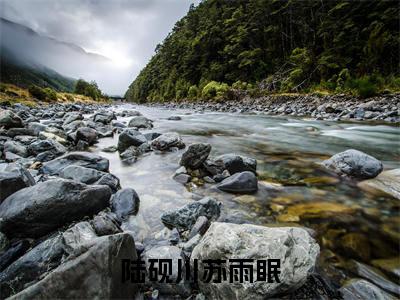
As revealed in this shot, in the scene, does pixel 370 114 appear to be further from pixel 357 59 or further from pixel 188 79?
pixel 188 79

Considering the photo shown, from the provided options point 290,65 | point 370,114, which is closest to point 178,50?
point 290,65

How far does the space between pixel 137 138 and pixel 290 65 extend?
27.5 meters

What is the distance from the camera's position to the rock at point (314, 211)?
301cm

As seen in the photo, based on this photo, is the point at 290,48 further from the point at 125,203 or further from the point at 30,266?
the point at 30,266

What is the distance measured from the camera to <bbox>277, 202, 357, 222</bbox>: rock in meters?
3.01

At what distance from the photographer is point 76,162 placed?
4285 millimetres

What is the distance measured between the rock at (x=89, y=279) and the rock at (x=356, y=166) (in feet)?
12.9

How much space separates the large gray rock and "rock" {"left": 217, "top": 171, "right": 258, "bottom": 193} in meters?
1.80

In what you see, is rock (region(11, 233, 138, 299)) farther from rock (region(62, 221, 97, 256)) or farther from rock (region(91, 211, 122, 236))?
rock (region(91, 211, 122, 236))

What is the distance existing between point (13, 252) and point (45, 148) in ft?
13.3

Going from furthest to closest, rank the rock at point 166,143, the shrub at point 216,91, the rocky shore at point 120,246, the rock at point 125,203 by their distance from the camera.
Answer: the shrub at point 216,91 < the rock at point 166,143 < the rock at point 125,203 < the rocky shore at point 120,246

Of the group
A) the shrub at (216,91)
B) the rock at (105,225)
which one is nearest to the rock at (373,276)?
the rock at (105,225)

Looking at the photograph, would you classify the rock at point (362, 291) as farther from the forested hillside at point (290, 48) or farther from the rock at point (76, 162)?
the forested hillside at point (290, 48)

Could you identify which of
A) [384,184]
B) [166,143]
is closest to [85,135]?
[166,143]
